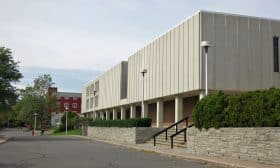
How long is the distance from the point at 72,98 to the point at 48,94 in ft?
133

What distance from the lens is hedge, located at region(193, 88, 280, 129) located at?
17.2m

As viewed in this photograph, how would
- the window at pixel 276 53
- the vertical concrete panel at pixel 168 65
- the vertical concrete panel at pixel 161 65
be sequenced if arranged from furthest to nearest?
the vertical concrete panel at pixel 161 65, the vertical concrete panel at pixel 168 65, the window at pixel 276 53

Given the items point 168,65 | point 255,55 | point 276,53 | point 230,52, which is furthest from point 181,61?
point 276,53

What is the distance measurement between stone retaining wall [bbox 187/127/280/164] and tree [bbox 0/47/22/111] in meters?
27.7

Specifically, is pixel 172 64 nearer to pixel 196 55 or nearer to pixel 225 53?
pixel 196 55

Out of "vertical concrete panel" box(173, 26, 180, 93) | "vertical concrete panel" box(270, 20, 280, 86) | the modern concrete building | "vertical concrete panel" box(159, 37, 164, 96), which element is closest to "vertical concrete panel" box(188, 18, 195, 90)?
the modern concrete building

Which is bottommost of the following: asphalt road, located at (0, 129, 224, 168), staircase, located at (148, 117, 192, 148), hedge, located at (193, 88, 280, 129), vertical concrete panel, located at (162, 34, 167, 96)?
asphalt road, located at (0, 129, 224, 168)

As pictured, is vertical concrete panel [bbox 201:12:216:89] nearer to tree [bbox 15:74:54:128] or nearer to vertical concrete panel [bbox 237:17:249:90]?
vertical concrete panel [bbox 237:17:249:90]

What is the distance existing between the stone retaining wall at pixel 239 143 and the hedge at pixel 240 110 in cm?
33

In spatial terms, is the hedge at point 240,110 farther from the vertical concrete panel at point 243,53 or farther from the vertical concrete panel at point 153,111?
the vertical concrete panel at point 153,111

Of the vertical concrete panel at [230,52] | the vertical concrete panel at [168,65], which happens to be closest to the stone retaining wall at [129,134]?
the vertical concrete panel at [168,65]

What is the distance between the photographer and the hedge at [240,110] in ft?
56.5

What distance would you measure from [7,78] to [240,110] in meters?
32.5

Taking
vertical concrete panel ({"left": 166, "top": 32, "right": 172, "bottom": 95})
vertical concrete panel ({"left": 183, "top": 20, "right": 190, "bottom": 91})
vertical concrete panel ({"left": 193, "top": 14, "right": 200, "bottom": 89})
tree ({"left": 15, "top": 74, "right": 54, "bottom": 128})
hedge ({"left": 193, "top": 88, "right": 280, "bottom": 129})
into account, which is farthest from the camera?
tree ({"left": 15, "top": 74, "right": 54, "bottom": 128})
